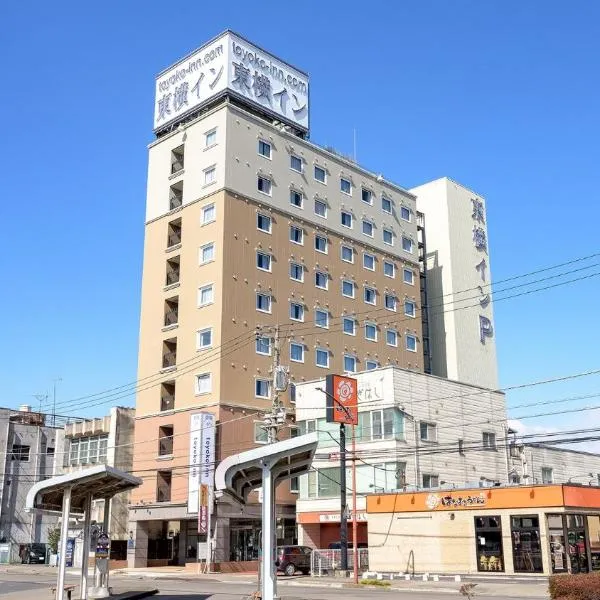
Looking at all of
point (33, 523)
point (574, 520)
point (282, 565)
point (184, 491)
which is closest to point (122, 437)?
point (184, 491)

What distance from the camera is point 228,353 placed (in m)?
58.1

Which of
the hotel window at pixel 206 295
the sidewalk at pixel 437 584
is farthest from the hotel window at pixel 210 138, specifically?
the sidewalk at pixel 437 584

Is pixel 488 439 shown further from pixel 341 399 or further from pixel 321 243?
pixel 321 243

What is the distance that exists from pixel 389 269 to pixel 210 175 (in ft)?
68.3

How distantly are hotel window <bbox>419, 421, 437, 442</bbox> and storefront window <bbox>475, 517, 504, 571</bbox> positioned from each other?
15408 millimetres

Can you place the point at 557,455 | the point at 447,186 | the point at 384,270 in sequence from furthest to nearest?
the point at 447,186
the point at 384,270
the point at 557,455

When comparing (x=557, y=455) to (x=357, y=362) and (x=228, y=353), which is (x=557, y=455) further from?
(x=228, y=353)

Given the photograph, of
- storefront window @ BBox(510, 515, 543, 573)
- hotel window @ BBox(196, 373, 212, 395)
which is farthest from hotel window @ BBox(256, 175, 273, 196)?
storefront window @ BBox(510, 515, 543, 573)

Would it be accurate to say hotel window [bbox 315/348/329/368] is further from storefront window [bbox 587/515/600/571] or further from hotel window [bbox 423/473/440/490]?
storefront window [bbox 587/515/600/571]

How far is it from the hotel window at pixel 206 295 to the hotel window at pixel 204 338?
2.21 meters

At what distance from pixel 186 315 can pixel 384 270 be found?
71.6 ft

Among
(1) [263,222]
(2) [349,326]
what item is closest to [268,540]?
(1) [263,222]

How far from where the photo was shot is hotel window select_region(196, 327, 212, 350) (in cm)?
5894

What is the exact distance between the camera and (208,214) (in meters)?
62.9
